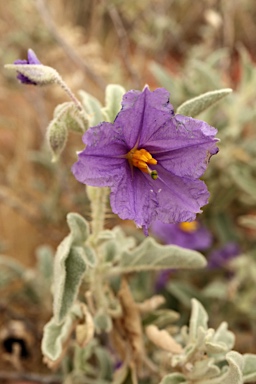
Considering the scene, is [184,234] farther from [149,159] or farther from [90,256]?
[149,159]

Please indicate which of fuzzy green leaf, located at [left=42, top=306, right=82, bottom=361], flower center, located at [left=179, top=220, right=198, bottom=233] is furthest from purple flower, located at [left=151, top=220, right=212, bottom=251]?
fuzzy green leaf, located at [left=42, top=306, right=82, bottom=361]

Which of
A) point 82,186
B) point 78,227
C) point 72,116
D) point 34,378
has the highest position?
point 82,186

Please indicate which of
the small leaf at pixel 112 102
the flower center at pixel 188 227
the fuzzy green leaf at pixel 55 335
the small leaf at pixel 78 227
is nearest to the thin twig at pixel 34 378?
the fuzzy green leaf at pixel 55 335

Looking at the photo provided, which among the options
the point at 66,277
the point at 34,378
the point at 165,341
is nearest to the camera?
the point at 66,277

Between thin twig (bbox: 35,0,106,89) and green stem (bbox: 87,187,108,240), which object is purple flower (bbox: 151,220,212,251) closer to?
thin twig (bbox: 35,0,106,89)

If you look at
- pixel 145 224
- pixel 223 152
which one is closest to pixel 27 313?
pixel 223 152

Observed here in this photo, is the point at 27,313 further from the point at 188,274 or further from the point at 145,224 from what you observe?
the point at 145,224

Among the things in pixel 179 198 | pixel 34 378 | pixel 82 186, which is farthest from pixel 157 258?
pixel 82 186
